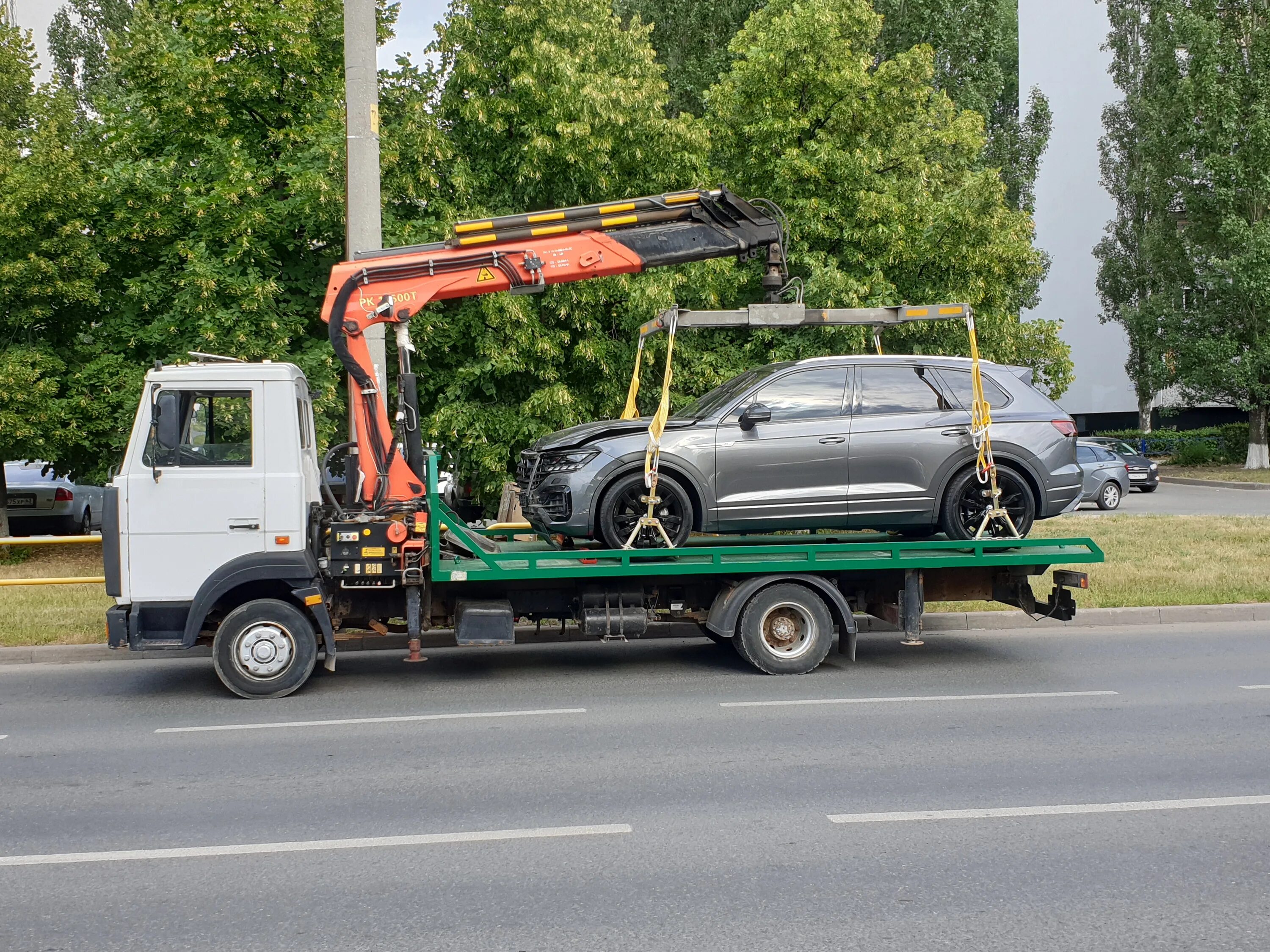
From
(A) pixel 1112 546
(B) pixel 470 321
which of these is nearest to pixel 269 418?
(B) pixel 470 321

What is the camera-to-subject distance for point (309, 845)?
523 cm

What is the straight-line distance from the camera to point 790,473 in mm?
9336

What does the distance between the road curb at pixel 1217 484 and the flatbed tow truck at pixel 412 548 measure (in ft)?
78.9

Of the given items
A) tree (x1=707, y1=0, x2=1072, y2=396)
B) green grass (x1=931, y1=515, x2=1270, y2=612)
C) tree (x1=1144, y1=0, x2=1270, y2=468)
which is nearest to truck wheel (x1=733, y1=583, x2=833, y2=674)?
green grass (x1=931, y1=515, x2=1270, y2=612)

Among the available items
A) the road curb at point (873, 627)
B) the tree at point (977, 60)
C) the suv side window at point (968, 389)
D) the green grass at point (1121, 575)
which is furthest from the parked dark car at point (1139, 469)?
the suv side window at point (968, 389)

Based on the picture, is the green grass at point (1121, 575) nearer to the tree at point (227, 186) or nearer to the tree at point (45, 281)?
the tree at point (45, 281)

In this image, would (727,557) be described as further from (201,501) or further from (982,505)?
(201,501)

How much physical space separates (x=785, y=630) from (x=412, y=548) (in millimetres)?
3016

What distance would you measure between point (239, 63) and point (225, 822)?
13566 mm

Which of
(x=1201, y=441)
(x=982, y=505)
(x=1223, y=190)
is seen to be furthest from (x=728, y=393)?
(x=1201, y=441)

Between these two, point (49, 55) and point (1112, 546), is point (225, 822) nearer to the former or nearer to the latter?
point (1112, 546)

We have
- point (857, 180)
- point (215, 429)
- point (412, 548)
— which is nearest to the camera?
point (215, 429)

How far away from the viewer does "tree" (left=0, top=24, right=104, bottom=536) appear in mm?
15977

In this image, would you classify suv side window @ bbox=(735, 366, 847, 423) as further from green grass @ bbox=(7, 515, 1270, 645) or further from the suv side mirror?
green grass @ bbox=(7, 515, 1270, 645)
